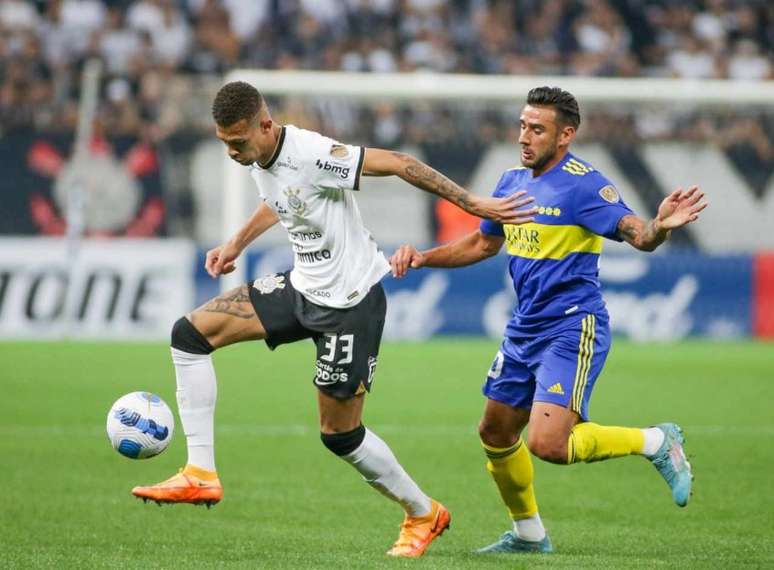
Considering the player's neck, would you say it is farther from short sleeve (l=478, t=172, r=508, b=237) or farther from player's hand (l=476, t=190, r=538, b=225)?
player's hand (l=476, t=190, r=538, b=225)

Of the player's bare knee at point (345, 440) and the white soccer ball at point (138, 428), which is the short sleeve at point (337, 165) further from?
the white soccer ball at point (138, 428)

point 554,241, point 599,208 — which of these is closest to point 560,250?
point 554,241

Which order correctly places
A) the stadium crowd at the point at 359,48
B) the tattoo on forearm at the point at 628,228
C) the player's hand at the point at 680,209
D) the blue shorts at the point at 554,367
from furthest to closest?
the stadium crowd at the point at 359,48 < the blue shorts at the point at 554,367 < the tattoo on forearm at the point at 628,228 < the player's hand at the point at 680,209

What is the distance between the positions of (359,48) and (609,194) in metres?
17.5

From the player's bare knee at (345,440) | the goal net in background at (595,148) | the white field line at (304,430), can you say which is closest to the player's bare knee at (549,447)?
the player's bare knee at (345,440)

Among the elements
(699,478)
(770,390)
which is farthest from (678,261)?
(699,478)

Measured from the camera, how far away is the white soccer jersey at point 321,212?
6.92 m

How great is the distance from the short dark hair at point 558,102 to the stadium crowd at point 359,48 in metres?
13.9

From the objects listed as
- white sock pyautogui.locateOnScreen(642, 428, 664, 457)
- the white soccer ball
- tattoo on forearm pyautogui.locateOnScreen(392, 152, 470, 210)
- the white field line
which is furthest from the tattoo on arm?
the white field line

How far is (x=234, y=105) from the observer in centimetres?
673

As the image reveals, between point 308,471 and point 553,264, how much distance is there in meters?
3.63

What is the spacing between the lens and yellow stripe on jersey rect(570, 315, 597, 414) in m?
7.11

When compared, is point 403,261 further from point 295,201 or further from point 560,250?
point 560,250

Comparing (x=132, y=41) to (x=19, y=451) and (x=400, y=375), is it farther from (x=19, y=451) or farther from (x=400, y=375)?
(x=19, y=451)
